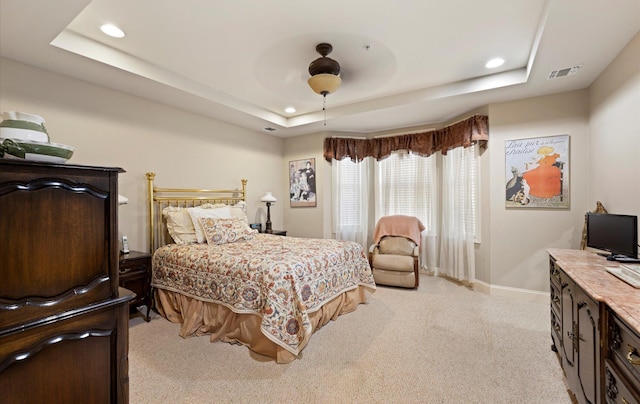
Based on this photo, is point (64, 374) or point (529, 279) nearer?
point (64, 374)

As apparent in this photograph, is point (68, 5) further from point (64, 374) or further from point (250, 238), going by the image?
point (250, 238)

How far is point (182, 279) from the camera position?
9.27 feet

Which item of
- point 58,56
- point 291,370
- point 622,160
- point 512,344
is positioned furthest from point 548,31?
point 58,56

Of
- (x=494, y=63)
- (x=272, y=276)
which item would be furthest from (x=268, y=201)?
(x=494, y=63)

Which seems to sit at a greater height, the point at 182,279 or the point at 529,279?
the point at 182,279

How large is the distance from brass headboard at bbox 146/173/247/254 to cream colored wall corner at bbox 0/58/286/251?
10 centimetres

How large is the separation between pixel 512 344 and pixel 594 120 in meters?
2.59

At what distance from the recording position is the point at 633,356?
40.4 inches

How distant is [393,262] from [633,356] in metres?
2.99

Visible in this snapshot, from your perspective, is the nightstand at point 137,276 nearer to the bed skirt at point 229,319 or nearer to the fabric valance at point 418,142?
the bed skirt at point 229,319

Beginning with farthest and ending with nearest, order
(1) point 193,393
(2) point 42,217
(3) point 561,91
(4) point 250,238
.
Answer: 1. (4) point 250,238
2. (3) point 561,91
3. (1) point 193,393
4. (2) point 42,217

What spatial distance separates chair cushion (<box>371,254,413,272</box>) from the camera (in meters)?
3.93

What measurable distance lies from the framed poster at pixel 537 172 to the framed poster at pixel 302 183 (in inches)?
121

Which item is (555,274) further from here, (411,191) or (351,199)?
(351,199)
